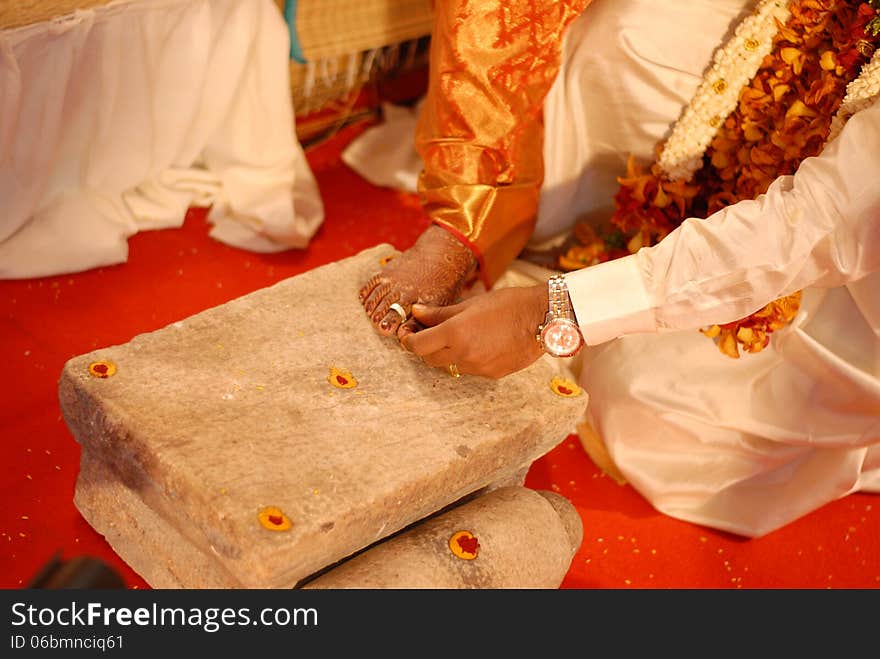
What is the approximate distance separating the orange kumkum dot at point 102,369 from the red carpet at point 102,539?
0.38 m

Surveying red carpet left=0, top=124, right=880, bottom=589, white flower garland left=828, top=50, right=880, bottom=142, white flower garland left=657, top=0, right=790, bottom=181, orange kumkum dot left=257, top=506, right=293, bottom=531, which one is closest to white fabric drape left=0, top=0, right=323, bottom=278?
red carpet left=0, top=124, right=880, bottom=589

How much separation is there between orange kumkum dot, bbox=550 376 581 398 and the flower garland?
44 cm

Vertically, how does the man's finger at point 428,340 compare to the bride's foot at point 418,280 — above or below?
above

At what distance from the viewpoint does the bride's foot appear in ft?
5.63

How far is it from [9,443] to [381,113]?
5.94 feet

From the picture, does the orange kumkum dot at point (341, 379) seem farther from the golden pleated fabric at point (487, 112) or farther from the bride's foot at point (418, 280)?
the golden pleated fabric at point (487, 112)

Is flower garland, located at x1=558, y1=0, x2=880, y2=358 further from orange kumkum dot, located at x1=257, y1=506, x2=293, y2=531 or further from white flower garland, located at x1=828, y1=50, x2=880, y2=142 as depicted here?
orange kumkum dot, located at x1=257, y1=506, x2=293, y2=531

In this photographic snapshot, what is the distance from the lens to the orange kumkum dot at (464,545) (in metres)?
1.47

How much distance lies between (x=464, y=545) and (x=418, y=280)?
1.87ft

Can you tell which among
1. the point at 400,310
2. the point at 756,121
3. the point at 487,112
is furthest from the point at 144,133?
the point at 756,121

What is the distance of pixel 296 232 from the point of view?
8.41ft

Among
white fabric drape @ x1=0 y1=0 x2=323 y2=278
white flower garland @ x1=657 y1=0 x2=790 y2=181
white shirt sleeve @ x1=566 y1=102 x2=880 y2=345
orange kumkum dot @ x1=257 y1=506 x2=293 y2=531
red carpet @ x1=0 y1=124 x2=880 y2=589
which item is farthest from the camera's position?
white fabric drape @ x1=0 y1=0 x2=323 y2=278

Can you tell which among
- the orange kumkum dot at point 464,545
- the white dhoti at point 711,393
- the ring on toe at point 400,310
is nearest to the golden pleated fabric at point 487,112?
the white dhoti at point 711,393

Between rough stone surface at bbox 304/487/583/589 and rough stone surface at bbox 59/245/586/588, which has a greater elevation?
rough stone surface at bbox 59/245/586/588
